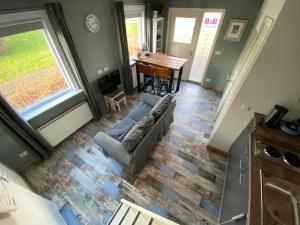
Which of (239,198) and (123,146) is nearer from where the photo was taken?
(239,198)

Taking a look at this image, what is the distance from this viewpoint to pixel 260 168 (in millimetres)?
1406

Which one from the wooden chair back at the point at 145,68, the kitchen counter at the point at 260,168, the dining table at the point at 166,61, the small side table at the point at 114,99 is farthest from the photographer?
the wooden chair back at the point at 145,68

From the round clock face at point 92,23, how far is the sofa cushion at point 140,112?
5.89 feet

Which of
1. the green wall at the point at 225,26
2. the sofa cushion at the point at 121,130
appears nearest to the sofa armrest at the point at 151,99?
the sofa cushion at the point at 121,130

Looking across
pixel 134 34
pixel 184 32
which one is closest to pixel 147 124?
pixel 134 34

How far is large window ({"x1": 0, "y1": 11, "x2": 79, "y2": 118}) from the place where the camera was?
1.98 meters

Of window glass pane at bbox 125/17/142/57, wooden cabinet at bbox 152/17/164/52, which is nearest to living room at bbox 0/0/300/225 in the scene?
window glass pane at bbox 125/17/142/57

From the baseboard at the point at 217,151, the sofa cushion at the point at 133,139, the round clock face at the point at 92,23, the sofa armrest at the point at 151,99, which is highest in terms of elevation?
the round clock face at the point at 92,23

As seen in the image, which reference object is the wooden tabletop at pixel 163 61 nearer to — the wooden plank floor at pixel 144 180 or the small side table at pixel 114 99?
the small side table at pixel 114 99

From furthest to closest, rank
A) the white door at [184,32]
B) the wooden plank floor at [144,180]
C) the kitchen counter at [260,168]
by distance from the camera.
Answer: the white door at [184,32] → the wooden plank floor at [144,180] → the kitchen counter at [260,168]

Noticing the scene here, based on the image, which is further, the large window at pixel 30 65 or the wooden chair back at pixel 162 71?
the wooden chair back at pixel 162 71

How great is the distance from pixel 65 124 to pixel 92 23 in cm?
209

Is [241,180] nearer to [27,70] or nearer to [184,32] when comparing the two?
[27,70]

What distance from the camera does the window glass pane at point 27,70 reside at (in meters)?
2.04
